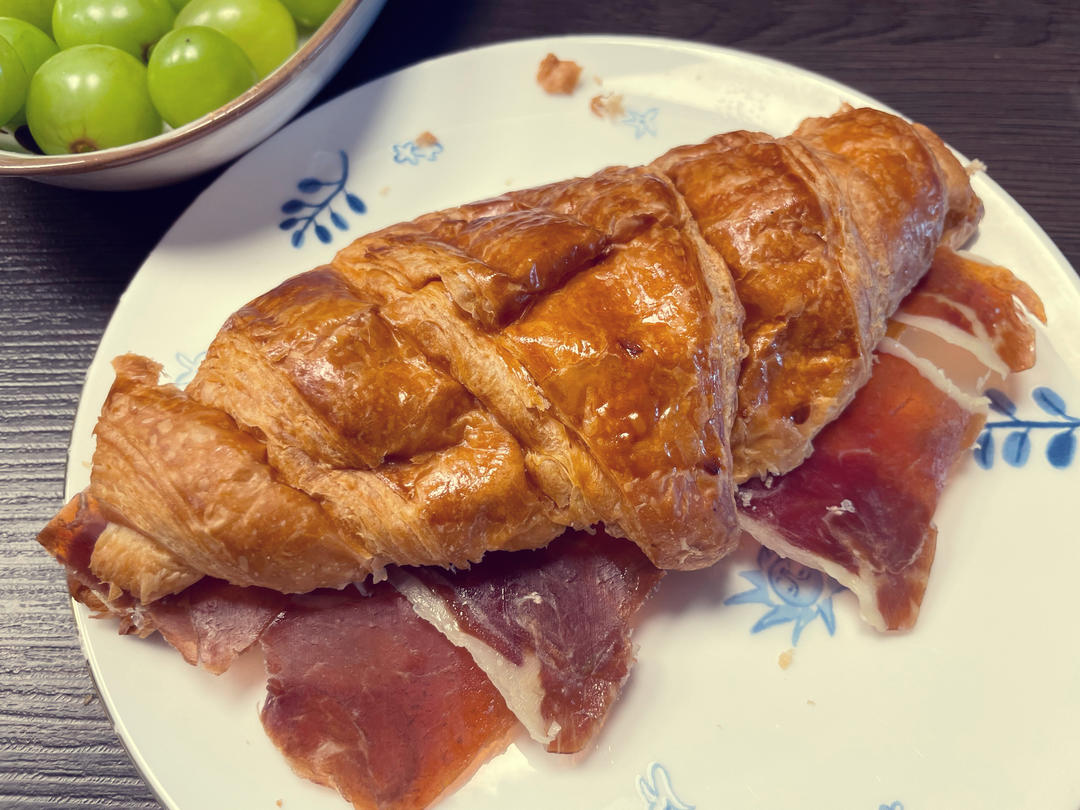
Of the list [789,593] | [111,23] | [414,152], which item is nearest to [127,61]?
[111,23]

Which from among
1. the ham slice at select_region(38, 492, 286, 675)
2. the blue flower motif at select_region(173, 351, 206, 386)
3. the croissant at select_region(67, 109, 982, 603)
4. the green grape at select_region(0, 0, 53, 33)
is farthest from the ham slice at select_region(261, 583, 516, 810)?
the green grape at select_region(0, 0, 53, 33)

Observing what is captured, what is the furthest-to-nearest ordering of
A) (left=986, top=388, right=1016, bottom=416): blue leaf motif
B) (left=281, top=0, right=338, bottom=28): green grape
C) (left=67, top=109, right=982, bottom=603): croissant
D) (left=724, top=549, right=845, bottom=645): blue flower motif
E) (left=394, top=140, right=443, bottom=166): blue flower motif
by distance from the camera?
(left=394, top=140, right=443, bottom=166): blue flower motif → (left=281, top=0, right=338, bottom=28): green grape → (left=986, top=388, right=1016, bottom=416): blue leaf motif → (left=724, top=549, right=845, bottom=645): blue flower motif → (left=67, top=109, right=982, bottom=603): croissant

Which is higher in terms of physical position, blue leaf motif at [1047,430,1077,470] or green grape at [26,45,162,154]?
green grape at [26,45,162,154]

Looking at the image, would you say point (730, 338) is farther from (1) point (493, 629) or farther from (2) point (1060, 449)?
(2) point (1060, 449)

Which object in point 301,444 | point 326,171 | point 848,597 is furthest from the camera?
point 326,171

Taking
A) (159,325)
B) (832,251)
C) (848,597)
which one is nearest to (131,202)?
(159,325)

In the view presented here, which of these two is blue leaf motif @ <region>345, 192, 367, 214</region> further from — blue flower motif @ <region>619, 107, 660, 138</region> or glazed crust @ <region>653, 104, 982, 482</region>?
glazed crust @ <region>653, 104, 982, 482</region>

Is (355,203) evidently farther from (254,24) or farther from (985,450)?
(985,450)

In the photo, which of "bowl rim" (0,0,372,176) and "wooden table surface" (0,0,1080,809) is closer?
"bowl rim" (0,0,372,176)
